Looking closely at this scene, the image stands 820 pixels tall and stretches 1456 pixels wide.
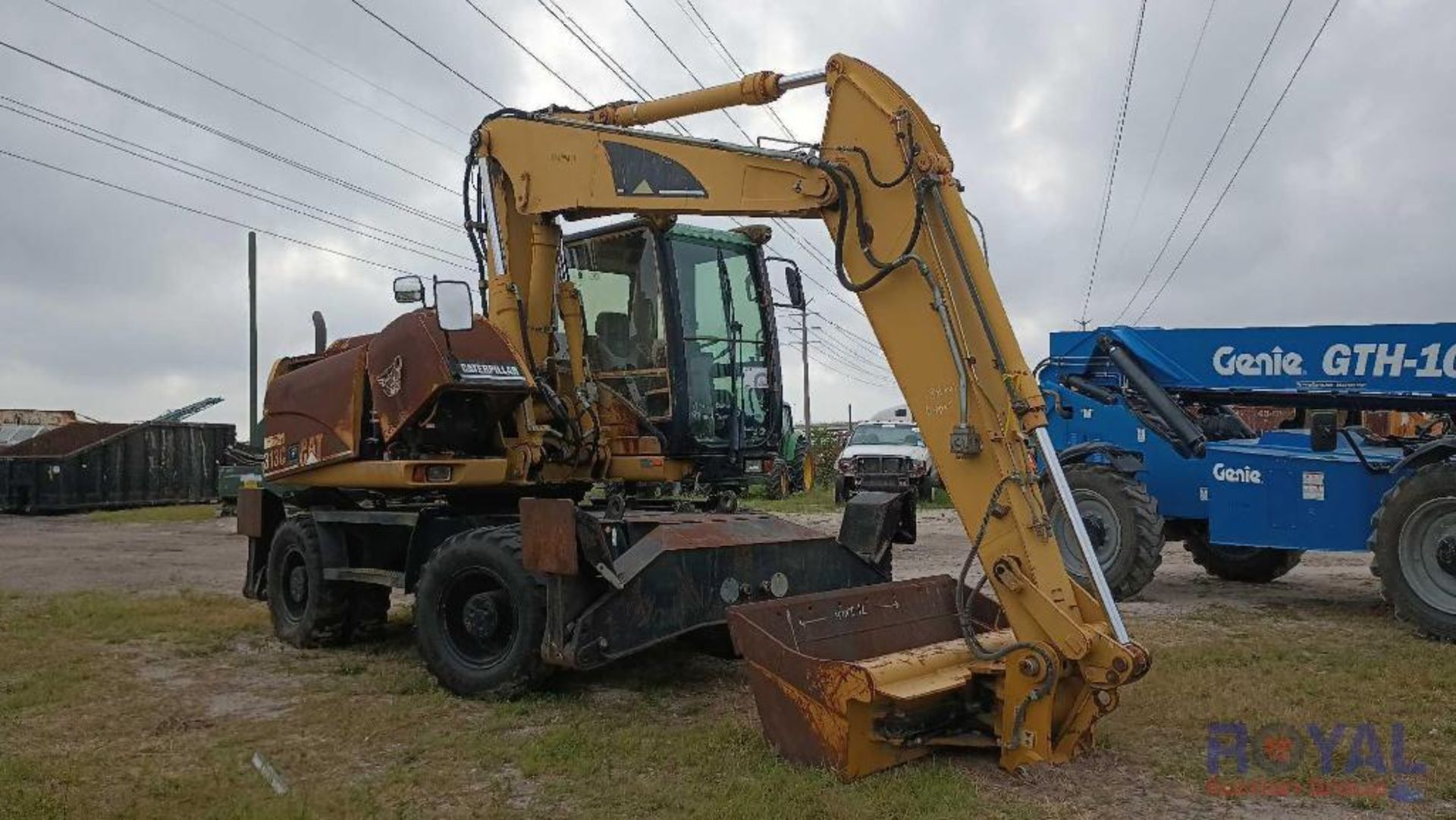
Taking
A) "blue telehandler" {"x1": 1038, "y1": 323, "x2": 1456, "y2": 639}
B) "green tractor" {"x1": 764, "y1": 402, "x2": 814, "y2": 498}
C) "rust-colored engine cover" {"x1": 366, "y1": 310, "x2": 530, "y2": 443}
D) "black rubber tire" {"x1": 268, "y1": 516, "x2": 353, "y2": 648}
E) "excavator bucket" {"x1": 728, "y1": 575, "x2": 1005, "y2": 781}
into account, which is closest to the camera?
"excavator bucket" {"x1": 728, "y1": 575, "x2": 1005, "y2": 781}

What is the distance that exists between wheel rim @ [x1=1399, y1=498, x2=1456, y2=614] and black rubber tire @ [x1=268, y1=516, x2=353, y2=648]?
7563 mm

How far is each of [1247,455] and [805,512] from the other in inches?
464

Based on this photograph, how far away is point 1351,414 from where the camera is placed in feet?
32.6

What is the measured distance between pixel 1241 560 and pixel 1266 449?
2.23 meters

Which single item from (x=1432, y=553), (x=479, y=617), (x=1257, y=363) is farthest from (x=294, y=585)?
(x=1432, y=553)

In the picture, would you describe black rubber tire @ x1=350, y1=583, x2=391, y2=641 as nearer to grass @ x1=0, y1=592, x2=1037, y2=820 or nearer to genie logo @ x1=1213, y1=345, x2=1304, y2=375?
grass @ x1=0, y1=592, x2=1037, y2=820

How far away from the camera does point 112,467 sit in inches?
987

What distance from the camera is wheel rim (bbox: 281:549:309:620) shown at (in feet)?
28.0

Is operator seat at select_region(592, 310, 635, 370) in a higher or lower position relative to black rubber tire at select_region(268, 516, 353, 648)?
higher

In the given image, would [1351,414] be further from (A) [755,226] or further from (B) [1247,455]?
(A) [755,226]

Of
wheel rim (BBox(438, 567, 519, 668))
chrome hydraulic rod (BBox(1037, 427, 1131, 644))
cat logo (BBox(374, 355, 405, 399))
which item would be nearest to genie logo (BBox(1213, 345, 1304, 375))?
chrome hydraulic rod (BBox(1037, 427, 1131, 644))

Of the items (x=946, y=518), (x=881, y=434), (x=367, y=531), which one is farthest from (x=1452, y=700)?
(x=881, y=434)

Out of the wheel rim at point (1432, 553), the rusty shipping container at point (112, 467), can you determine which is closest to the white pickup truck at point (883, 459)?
the wheel rim at point (1432, 553)

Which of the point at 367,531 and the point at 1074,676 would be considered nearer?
the point at 1074,676
